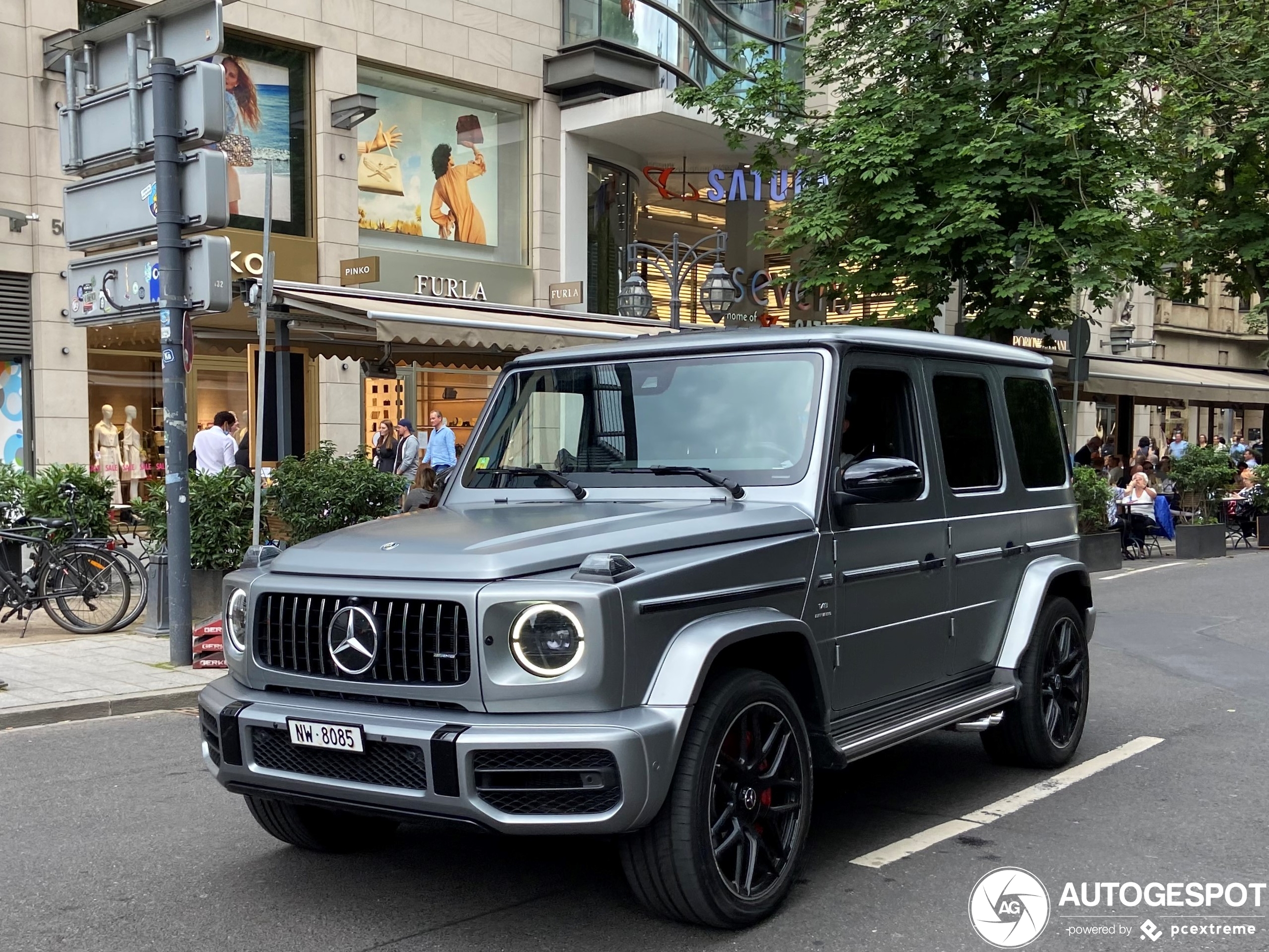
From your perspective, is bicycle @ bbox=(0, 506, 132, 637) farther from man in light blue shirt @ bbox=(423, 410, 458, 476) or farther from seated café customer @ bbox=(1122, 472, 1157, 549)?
seated café customer @ bbox=(1122, 472, 1157, 549)

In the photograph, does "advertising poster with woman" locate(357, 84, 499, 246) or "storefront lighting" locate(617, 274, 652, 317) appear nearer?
"storefront lighting" locate(617, 274, 652, 317)

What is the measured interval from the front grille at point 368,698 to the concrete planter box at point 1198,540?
1778cm

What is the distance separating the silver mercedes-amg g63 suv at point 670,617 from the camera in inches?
144

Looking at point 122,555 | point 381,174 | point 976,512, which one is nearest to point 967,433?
point 976,512

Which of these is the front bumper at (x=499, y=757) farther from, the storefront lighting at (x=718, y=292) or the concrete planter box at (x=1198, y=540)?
the concrete planter box at (x=1198, y=540)

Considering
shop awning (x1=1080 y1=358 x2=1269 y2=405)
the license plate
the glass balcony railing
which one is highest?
the glass balcony railing

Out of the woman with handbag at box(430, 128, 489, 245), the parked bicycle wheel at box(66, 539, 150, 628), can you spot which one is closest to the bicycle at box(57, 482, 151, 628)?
the parked bicycle wheel at box(66, 539, 150, 628)

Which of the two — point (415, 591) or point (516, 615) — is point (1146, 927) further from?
point (415, 591)

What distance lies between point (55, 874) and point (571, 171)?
63.6ft

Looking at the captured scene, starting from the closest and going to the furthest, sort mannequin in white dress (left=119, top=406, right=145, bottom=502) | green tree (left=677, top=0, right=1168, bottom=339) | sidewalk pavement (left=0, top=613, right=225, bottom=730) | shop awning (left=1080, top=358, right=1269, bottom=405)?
1. sidewalk pavement (left=0, top=613, right=225, bottom=730)
2. green tree (left=677, top=0, right=1168, bottom=339)
3. mannequin in white dress (left=119, top=406, right=145, bottom=502)
4. shop awning (left=1080, top=358, right=1269, bottom=405)

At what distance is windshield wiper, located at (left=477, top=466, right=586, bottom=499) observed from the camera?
4.87 m

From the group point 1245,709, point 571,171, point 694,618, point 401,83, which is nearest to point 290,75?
point 401,83
